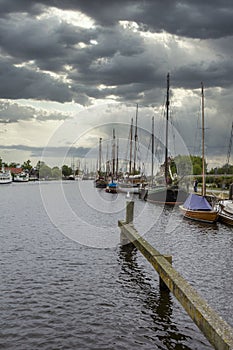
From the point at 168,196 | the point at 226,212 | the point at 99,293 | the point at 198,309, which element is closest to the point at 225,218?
the point at 226,212

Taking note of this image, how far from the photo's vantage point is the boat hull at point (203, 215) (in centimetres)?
3453

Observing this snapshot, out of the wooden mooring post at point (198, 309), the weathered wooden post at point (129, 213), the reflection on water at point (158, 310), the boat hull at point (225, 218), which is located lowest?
the reflection on water at point (158, 310)

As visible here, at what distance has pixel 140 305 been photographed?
12.4 meters

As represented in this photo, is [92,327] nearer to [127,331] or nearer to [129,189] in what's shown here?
[127,331]

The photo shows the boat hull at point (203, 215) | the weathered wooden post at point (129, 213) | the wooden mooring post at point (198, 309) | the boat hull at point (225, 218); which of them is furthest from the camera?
the boat hull at point (203, 215)

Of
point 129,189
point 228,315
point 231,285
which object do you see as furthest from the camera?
point 129,189

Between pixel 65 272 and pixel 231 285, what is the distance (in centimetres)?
630

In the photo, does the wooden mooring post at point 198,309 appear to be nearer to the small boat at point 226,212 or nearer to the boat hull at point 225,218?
the boat hull at point 225,218

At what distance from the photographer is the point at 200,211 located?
3591 cm

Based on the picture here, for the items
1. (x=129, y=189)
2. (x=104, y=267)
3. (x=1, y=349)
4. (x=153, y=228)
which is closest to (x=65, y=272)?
(x=104, y=267)

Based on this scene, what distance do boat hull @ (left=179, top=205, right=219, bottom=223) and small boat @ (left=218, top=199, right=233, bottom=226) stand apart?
679mm

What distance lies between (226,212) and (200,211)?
2252mm

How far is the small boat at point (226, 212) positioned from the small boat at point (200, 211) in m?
0.62

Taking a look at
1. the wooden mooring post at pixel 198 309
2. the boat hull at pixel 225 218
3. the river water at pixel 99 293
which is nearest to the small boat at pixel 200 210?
the boat hull at pixel 225 218
